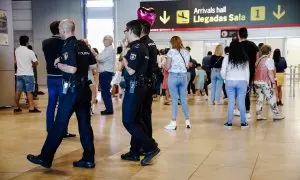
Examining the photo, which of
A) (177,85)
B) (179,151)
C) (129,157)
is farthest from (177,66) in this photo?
(129,157)

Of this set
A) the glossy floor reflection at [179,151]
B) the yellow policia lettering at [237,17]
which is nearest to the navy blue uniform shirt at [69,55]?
the glossy floor reflection at [179,151]

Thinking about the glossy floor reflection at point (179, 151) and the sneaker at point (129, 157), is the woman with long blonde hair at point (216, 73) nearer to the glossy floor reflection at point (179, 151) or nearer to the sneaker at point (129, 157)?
the glossy floor reflection at point (179, 151)

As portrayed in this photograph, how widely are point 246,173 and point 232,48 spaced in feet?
9.63

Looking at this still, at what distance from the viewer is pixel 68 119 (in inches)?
161

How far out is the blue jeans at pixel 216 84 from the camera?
1020 cm

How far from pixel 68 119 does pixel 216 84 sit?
267 inches

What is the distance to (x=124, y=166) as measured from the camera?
4312mm

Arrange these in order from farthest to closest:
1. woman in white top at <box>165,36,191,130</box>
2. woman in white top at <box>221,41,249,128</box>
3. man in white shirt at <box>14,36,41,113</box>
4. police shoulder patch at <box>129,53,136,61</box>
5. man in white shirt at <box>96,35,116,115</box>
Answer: man in white shirt at <box>14,36,41,113</box>
man in white shirt at <box>96,35,116,115</box>
woman in white top at <box>221,41,249,128</box>
woman in white top at <box>165,36,191,130</box>
police shoulder patch at <box>129,53,136,61</box>

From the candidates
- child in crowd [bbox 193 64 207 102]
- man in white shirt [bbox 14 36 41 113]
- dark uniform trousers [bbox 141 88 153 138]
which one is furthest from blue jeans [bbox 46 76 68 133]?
child in crowd [bbox 193 64 207 102]

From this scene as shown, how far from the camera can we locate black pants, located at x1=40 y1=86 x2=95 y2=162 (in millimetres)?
4035

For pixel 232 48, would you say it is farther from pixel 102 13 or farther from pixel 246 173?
pixel 102 13

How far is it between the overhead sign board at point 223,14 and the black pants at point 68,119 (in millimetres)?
12801

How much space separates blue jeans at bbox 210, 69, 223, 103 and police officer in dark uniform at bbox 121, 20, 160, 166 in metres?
6.18

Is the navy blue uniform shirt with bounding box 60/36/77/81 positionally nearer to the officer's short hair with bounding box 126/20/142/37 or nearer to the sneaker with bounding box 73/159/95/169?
the officer's short hair with bounding box 126/20/142/37
